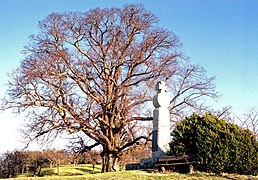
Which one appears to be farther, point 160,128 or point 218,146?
point 160,128

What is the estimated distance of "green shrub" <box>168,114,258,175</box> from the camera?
13078 millimetres

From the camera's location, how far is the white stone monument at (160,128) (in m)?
15.2

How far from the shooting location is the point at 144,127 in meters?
25.0

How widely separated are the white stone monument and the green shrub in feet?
2.94

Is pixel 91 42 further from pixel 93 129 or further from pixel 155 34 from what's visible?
pixel 93 129

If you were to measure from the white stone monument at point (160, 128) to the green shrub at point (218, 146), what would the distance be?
35.2 inches

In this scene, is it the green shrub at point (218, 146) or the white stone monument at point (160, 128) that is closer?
the green shrub at point (218, 146)

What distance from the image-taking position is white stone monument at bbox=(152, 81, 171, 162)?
1521 centimetres

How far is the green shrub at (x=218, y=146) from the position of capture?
42.9ft

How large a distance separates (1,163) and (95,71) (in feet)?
96.8

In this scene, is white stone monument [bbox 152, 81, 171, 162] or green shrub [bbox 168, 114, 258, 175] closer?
green shrub [bbox 168, 114, 258, 175]

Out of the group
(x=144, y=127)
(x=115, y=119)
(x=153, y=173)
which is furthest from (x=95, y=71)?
(x=153, y=173)

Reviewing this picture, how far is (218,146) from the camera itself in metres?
13.2

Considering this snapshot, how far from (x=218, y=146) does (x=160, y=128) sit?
321 centimetres
